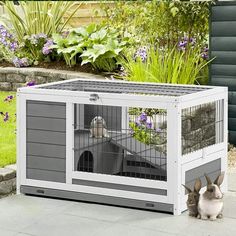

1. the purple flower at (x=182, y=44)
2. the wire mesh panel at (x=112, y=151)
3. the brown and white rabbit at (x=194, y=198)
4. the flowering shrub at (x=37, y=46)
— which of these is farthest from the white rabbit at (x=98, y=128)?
the flowering shrub at (x=37, y=46)

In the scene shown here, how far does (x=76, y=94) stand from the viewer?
5.00 m

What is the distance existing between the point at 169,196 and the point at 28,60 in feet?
16.5

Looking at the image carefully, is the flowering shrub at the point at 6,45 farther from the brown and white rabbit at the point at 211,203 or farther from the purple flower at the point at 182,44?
the brown and white rabbit at the point at 211,203

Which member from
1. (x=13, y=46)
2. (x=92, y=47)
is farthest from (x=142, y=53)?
(x=13, y=46)

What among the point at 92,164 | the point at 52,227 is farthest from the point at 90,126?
the point at 52,227

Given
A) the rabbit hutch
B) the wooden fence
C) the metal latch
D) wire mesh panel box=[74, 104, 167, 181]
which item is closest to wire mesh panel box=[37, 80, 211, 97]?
the rabbit hutch

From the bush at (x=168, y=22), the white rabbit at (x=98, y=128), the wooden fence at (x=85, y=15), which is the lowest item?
the white rabbit at (x=98, y=128)

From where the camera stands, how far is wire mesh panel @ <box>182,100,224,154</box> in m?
5.32

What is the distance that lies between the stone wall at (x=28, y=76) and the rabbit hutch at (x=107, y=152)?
9.72ft

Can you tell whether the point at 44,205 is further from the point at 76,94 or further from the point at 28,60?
the point at 28,60

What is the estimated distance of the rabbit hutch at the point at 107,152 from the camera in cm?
477

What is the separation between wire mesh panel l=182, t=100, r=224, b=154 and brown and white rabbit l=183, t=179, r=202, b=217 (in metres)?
0.70

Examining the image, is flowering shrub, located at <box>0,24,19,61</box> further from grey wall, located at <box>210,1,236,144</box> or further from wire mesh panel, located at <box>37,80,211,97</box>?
wire mesh panel, located at <box>37,80,211,97</box>

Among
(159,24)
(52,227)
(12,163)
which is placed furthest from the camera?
(159,24)
